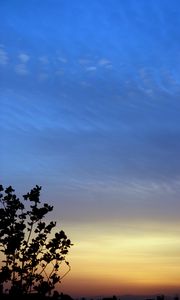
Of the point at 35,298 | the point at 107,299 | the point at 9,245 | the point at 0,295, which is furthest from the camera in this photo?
the point at 107,299

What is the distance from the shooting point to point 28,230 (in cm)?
2189

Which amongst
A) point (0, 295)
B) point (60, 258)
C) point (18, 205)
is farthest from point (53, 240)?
point (0, 295)

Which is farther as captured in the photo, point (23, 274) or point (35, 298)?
point (35, 298)

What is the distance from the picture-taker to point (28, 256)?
70.3ft

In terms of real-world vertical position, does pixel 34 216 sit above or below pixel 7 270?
above

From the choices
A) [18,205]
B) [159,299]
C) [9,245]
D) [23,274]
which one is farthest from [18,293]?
[159,299]

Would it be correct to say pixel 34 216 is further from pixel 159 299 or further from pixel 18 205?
pixel 159 299

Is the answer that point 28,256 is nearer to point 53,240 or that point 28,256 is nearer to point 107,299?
point 53,240

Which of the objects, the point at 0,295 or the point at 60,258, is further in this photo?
the point at 0,295

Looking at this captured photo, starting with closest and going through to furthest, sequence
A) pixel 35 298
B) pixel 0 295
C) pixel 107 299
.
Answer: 1. pixel 35 298
2. pixel 0 295
3. pixel 107 299

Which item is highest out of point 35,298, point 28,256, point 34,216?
point 34,216

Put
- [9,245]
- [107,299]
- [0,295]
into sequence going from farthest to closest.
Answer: [107,299] < [0,295] < [9,245]

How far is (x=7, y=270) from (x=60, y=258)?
257cm

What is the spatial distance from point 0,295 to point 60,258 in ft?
19.7
